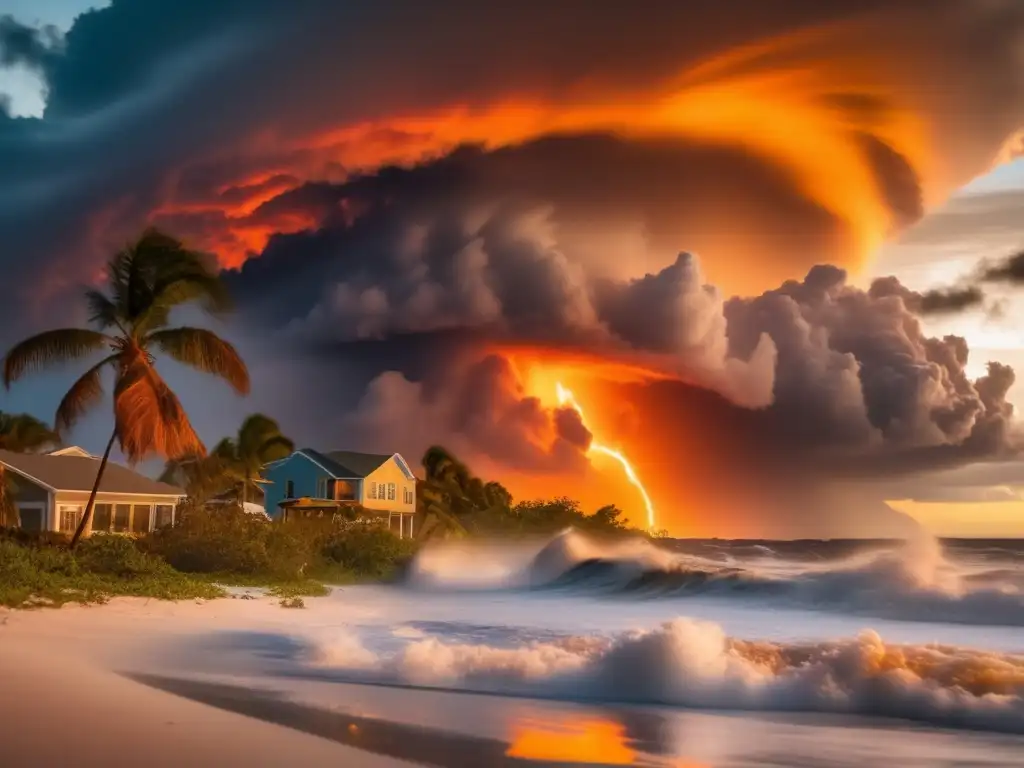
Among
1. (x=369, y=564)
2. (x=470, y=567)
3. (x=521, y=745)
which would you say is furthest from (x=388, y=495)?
(x=521, y=745)

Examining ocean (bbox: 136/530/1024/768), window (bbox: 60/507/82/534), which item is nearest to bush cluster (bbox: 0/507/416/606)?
ocean (bbox: 136/530/1024/768)

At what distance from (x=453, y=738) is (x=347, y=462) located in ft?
156

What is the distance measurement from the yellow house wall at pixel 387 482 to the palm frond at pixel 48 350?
1185 inches

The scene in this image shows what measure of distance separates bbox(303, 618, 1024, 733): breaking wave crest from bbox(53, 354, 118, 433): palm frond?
44.4 feet

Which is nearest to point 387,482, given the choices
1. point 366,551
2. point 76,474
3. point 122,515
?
point 122,515

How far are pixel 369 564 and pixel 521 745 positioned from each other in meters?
26.4

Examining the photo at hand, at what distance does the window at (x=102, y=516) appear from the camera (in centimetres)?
3800

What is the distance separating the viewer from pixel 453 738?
23.3 feet

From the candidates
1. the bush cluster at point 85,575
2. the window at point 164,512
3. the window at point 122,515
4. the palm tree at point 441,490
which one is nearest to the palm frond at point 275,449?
the palm tree at point 441,490

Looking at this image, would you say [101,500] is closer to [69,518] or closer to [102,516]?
[102,516]

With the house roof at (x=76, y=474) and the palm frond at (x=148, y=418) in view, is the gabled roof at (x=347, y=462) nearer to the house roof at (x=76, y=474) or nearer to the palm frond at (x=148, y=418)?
the house roof at (x=76, y=474)

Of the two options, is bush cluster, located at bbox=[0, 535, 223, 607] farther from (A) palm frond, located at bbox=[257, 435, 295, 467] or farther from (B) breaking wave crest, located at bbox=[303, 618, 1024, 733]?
(A) palm frond, located at bbox=[257, 435, 295, 467]

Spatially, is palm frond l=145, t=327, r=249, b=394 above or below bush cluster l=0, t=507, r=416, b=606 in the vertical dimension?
above

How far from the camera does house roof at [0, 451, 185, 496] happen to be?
36125 mm
